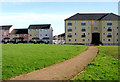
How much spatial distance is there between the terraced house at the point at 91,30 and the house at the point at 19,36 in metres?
28.2

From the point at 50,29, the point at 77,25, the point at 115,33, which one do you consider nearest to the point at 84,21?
the point at 77,25

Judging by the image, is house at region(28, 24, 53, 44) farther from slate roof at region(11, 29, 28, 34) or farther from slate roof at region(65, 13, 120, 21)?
slate roof at region(65, 13, 120, 21)

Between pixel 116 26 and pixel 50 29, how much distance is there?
105 ft

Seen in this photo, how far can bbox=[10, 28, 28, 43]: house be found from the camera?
71944 mm

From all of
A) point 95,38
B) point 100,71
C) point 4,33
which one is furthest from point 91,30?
point 4,33

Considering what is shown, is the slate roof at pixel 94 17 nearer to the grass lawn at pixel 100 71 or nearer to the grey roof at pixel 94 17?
the grey roof at pixel 94 17

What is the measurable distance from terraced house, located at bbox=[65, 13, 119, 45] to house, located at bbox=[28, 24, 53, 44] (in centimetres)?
1805

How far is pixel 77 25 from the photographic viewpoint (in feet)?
176

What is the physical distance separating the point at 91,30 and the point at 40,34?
27376 millimetres

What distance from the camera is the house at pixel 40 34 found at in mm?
68938

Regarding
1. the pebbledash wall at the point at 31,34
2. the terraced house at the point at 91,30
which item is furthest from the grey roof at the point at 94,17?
the pebbledash wall at the point at 31,34

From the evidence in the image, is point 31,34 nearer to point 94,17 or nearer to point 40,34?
point 40,34

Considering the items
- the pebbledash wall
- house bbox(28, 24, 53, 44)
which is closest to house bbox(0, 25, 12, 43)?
the pebbledash wall

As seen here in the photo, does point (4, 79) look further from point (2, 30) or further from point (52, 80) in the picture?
point (2, 30)
